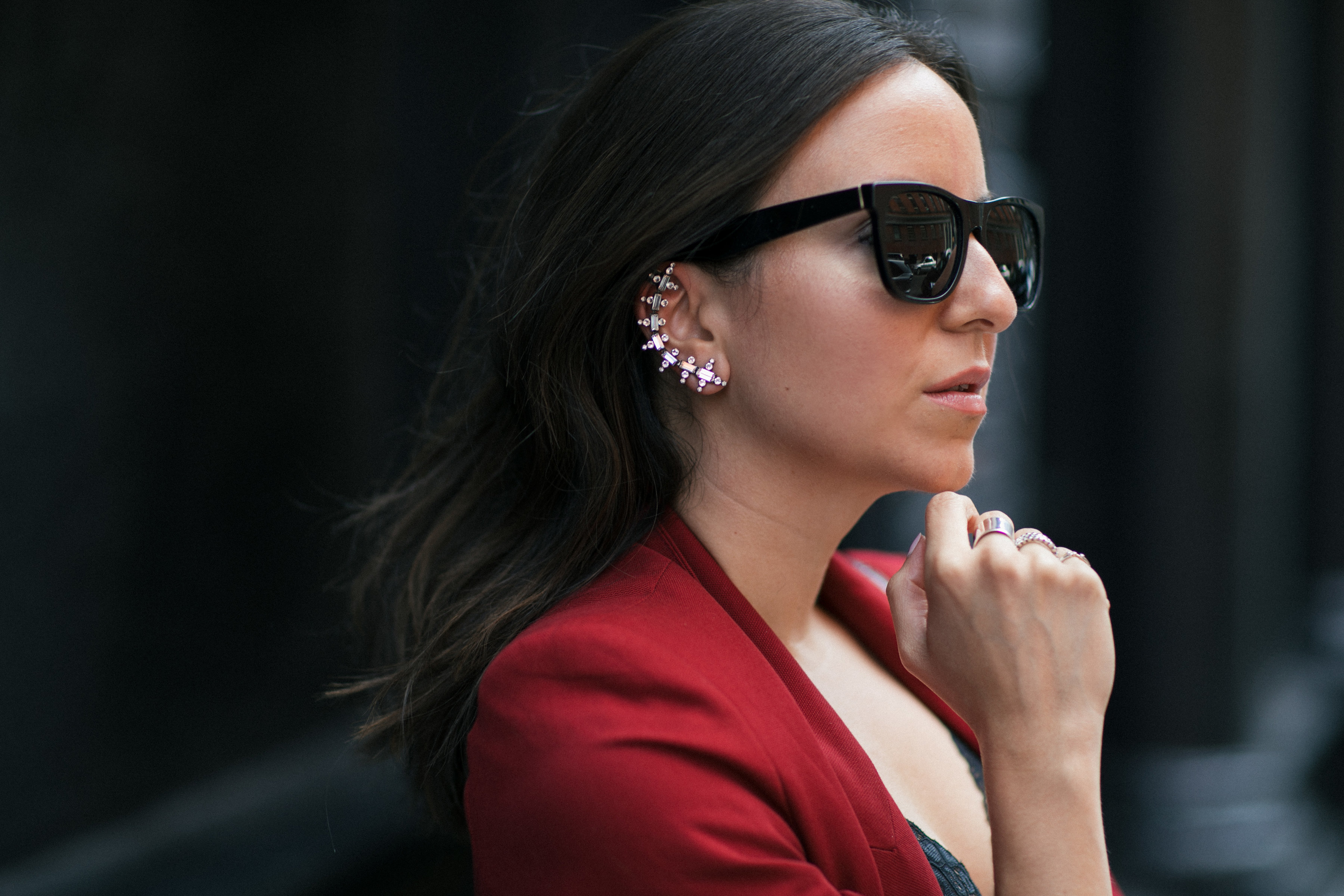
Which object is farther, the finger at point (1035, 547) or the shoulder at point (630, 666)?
the finger at point (1035, 547)

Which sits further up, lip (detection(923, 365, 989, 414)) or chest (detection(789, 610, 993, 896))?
lip (detection(923, 365, 989, 414))

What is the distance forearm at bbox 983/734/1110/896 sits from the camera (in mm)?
1485

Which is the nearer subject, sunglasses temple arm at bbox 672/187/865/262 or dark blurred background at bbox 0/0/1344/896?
sunglasses temple arm at bbox 672/187/865/262

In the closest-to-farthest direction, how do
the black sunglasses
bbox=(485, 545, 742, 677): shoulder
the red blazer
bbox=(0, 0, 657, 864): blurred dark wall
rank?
the red blazer < bbox=(485, 545, 742, 677): shoulder < the black sunglasses < bbox=(0, 0, 657, 864): blurred dark wall

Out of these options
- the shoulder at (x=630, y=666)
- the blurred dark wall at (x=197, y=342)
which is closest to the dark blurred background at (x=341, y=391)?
the blurred dark wall at (x=197, y=342)

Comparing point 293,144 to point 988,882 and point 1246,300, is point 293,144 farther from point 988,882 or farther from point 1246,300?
point 1246,300

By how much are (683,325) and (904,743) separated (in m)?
0.86

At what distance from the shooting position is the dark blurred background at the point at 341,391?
2.43 meters

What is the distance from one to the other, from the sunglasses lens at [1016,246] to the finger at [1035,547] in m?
0.43

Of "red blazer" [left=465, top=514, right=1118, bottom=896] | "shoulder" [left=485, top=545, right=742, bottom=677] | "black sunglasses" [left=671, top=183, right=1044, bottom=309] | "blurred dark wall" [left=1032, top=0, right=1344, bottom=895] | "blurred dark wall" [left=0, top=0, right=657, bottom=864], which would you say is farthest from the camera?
"blurred dark wall" [left=1032, top=0, right=1344, bottom=895]

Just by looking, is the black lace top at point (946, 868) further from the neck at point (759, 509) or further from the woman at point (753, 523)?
the neck at point (759, 509)

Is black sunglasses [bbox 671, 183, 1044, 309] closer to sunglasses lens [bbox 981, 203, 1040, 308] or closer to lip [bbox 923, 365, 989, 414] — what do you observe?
sunglasses lens [bbox 981, 203, 1040, 308]

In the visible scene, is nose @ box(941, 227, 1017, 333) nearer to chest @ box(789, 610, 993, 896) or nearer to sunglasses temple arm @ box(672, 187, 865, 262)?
sunglasses temple arm @ box(672, 187, 865, 262)

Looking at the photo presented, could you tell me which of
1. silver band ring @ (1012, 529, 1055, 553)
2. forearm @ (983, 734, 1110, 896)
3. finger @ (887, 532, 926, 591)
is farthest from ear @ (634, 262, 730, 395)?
forearm @ (983, 734, 1110, 896)
